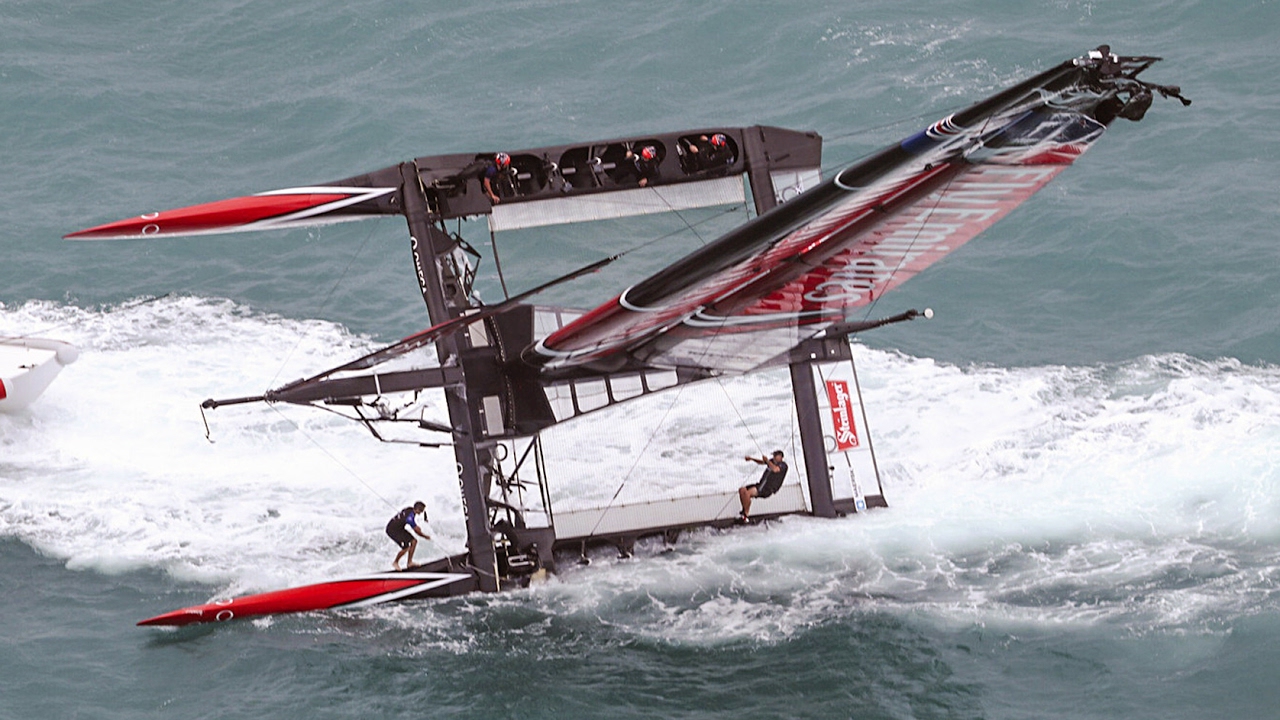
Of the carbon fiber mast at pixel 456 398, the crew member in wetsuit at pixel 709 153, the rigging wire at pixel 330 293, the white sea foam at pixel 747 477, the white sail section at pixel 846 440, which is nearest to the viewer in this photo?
the white sea foam at pixel 747 477

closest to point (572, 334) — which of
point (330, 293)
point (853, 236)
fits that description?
point (853, 236)

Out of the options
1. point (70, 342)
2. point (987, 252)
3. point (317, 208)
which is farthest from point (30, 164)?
point (987, 252)

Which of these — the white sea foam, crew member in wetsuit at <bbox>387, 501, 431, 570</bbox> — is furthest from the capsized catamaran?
the white sea foam

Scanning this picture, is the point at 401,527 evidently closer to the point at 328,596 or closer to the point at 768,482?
the point at 328,596

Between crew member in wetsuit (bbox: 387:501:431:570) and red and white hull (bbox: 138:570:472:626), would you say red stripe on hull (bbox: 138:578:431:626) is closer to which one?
red and white hull (bbox: 138:570:472:626)

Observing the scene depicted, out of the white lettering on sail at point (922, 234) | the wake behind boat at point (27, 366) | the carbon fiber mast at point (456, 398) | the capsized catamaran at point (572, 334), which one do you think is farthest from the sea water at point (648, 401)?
the white lettering on sail at point (922, 234)

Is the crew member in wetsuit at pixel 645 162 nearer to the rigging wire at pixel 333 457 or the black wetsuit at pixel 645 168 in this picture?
the black wetsuit at pixel 645 168

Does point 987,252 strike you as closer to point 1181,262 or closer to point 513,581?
point 1181,262
